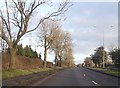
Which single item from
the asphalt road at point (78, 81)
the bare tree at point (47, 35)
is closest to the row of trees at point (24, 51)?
the bare tree at point (47, 35)

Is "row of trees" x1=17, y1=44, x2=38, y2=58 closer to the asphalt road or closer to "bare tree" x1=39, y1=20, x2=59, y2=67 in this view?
"bare tree" x1=39, y1=20, x2=59, y2=67

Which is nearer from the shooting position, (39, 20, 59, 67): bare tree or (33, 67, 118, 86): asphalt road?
(33, 67, 118, 86): asphalt road

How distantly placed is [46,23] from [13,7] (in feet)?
129

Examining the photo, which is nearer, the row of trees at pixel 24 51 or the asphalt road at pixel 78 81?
the asphalt road at pixel 78 81

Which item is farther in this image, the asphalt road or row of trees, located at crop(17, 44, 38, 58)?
row of trees, located at crop(17, 44, 38, 58)

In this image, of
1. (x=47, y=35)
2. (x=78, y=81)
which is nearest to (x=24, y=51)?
(x=47, y=35)

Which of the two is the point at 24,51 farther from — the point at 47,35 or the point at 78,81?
the point at 78,81

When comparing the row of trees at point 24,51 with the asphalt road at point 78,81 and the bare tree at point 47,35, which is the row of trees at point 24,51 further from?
the asphalt road at point 78,81

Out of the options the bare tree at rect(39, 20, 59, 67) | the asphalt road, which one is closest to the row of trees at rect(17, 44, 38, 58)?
the bare tree at rect(39, 20, 59, 67)

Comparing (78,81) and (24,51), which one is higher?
(24,51)

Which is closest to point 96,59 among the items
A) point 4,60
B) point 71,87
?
point 4,60

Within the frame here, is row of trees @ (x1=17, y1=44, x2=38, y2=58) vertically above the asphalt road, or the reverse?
row of trees @ (x1=17, y1=44, x2=38, y2=58)

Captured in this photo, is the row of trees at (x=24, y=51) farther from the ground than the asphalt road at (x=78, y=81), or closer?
farther from the ground

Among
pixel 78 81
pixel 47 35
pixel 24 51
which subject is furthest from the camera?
pixel 24 51
